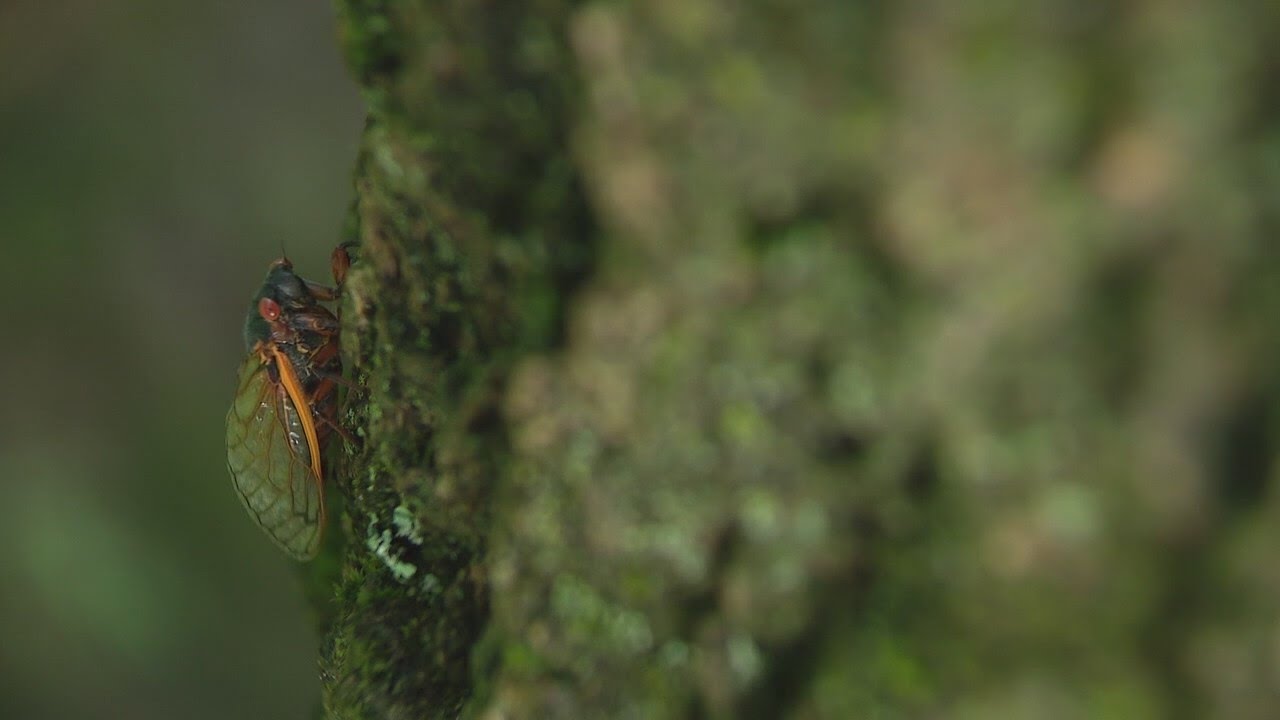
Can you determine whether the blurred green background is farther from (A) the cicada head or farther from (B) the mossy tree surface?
(B) the mossy tree surface

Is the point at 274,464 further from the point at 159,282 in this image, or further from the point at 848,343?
the point at 159,282

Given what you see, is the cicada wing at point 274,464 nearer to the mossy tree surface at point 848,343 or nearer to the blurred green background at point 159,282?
the mossy tree surface at point 848,343

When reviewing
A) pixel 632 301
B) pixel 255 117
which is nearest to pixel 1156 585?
pixel 632 301

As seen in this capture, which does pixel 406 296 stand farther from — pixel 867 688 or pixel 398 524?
pixel 867 688

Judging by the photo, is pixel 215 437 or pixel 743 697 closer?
pixel 743 697

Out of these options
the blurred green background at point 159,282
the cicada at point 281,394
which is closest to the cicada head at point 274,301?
the cicada at point 281,394

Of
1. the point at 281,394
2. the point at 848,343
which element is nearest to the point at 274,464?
the point at 281,394
